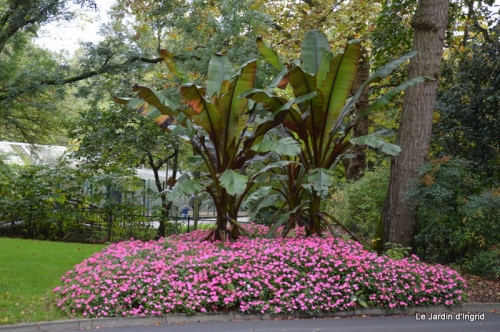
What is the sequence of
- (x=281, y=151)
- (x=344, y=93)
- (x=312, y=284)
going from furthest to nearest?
(x=344, y=93), (x=281, y=151), (x=312, y=284)

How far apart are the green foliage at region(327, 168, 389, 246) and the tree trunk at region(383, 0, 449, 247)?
5.39 feet

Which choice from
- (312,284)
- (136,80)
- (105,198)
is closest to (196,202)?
(105,198)

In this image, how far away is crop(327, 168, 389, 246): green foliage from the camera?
497 inches

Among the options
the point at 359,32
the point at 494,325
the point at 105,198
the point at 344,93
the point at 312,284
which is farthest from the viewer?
the point at 359,32

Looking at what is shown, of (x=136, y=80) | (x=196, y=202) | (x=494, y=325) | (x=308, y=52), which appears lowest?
(x=494, y=325)

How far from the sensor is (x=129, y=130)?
671 inches

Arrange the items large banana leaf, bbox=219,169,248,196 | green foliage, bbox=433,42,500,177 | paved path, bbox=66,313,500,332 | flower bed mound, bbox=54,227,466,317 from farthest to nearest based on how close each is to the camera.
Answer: green foliage, bbox=433,42,500,177
large banana leaf, bbox=219,169,248,196
flower bed mound, bbox=54,227,466,317
paved path, bbox=66,313,500,332

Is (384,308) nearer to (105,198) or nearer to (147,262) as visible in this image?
(147,262)

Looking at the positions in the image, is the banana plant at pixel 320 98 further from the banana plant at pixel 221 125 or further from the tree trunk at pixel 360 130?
the tree trunk at pixel 360 130

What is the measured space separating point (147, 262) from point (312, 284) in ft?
8.43

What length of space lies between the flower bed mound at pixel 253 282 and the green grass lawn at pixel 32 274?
1.11ft

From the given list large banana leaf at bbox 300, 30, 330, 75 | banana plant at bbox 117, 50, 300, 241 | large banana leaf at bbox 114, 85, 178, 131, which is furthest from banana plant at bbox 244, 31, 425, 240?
large banana leaf at bbox 114, 85, 178, 131

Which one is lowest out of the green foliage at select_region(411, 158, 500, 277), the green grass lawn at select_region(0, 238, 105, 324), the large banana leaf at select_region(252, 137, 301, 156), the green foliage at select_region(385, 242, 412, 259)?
Result: the green grass lawn at select_region(0, 238, 105, 324)

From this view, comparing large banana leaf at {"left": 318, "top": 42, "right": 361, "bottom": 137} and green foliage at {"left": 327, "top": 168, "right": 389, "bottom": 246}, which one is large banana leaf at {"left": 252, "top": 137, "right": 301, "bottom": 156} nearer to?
large banana leaf at {"left": 318, "top": 42, "right": 361, "bottom": 137}
